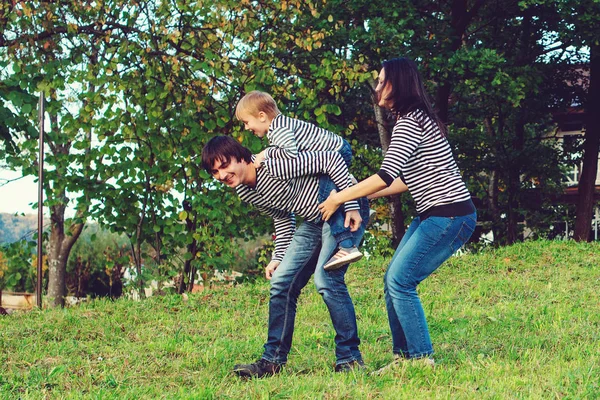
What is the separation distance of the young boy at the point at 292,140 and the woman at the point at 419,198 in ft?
0.78

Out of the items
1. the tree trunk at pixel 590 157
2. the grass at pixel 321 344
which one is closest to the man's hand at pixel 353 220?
the grass at pixel 321 344

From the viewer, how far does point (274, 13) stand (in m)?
11.2

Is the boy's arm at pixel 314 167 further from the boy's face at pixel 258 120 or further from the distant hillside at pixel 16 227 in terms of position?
the distant hillside at pixel 16 227

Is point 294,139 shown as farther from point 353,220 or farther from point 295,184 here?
point 353,220

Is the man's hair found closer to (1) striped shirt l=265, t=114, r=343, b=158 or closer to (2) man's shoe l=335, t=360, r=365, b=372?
(1) striped shirt l=265, t=114, r=343, b=158

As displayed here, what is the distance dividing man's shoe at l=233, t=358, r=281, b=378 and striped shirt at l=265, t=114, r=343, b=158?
4.34 ft

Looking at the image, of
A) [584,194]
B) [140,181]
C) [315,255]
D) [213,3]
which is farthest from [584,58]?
[315,255]

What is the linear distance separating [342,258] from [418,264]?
0.44 m

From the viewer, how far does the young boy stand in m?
4.40

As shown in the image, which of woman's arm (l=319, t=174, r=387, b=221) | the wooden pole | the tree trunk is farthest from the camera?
the tree trunk

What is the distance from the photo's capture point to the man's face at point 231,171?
4512mm

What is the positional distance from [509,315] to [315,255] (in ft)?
9.31

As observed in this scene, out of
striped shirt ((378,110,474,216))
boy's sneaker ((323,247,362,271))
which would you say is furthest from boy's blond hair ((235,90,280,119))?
boy's sneaker ((323,247,362,271))

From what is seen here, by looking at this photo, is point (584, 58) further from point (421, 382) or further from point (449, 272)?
point (421, 382)
